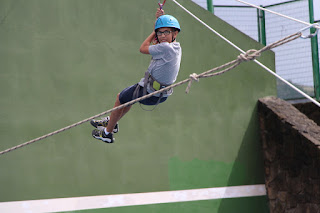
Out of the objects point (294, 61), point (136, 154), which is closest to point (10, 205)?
point (136, 154)

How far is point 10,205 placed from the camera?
9.30m

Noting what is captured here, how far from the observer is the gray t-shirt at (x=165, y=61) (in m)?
6.27

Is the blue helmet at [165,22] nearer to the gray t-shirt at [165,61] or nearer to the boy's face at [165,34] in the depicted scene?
the boy's face at [165,34]

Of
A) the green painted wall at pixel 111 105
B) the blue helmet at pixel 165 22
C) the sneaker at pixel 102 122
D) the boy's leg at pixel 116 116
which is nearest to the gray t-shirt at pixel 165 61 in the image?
the blue helmet at pixel 165 22

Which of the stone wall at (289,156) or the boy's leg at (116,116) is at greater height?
the boy's leg at (116,116)

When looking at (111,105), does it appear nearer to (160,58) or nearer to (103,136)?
(103,136)

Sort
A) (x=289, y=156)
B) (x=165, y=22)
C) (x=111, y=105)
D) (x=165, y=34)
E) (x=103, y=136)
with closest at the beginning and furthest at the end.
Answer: (x=165, y=22) < (x=165, y=34) < (x=103, y=136) < (x=111, y=105) < (x=289, y=156)

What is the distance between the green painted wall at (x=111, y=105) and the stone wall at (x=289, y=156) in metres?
0.26

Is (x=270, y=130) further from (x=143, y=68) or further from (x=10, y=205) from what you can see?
(x=10, y=205)

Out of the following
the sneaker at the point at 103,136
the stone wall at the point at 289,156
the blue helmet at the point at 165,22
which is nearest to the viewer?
the blue helmet at the point at 165,22

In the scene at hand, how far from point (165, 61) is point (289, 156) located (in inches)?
240

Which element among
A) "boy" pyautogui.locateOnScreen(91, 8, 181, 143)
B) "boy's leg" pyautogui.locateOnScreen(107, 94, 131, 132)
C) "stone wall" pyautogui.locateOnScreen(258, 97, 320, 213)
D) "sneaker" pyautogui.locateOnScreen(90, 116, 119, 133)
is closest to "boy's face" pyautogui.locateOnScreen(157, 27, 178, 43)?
"boy" pyautogui.locateOnScreen(91, 8, 181, 143)

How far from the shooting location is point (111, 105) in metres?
10.2

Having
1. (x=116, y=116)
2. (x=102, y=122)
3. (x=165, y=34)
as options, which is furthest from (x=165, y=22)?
(x=102, y=122)
